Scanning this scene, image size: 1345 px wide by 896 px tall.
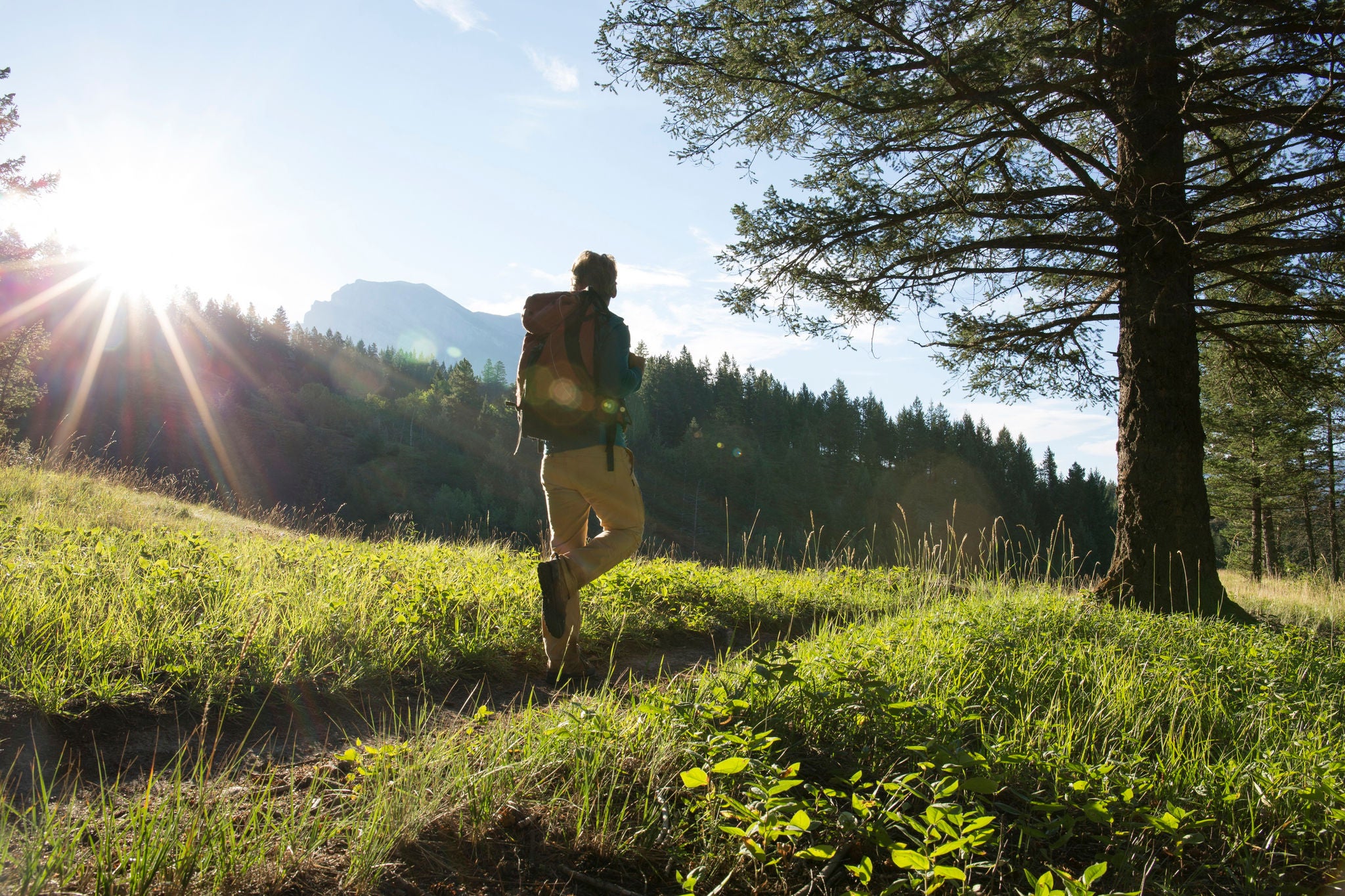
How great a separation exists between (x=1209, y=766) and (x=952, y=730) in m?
0.77

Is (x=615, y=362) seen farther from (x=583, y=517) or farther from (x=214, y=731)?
(x=214, y=731)

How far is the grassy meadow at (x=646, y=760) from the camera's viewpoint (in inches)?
56.5

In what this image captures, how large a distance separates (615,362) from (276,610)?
1908 millimetres

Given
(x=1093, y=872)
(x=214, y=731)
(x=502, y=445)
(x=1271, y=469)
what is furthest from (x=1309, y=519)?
(x=502, y=445)

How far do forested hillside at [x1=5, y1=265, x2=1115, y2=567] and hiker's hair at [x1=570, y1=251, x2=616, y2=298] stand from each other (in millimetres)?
51173

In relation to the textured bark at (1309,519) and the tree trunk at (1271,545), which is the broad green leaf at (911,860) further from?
the textured bark at (1309,519)

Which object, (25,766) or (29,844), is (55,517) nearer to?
(25,766)

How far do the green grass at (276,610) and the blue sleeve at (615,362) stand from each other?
56.5 inches

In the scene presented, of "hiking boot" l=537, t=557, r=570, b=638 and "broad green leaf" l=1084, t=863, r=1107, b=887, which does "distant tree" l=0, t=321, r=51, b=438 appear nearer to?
"hiking boot" l=537, t=557, r=570, b=638

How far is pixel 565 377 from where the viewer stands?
3.20 meters

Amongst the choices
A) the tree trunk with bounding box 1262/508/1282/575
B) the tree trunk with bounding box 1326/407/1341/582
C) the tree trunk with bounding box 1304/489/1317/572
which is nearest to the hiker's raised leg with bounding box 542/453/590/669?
the tree trunk with bounding box 1326/407/1341/582

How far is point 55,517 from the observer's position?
16.9 ft

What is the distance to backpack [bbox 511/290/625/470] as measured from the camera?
321 cm

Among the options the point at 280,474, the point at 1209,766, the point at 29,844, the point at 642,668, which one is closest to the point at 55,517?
the point at 642,668
